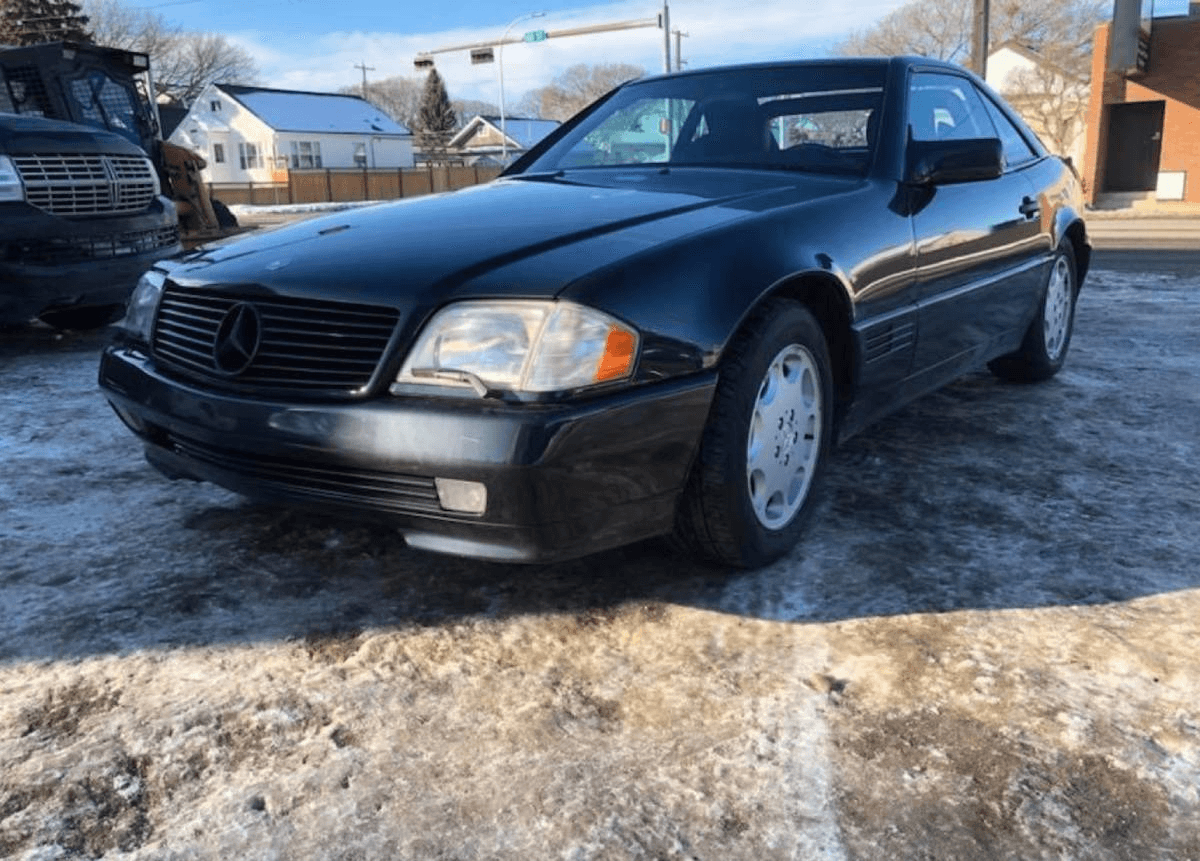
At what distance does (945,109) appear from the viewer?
13.2 feet

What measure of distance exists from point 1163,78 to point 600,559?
84.2 ft

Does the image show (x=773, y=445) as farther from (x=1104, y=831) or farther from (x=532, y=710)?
(x=1104, y=831)

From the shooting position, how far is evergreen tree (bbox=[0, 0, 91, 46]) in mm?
43281

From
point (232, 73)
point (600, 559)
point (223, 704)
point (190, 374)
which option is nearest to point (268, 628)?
point (223, 704)

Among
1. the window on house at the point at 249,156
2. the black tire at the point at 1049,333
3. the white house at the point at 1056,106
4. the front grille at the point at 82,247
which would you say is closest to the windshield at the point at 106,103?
the front grille at the point at 82,247

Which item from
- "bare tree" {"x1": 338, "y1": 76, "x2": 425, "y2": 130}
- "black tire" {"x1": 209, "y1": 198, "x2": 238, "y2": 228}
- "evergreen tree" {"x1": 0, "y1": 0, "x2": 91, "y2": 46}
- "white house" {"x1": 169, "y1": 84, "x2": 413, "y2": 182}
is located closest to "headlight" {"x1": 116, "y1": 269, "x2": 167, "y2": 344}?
"black tire" {"x1": 209, "y1": 198, "x2": 238, "y2": 228}

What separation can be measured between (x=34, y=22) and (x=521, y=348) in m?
50.7

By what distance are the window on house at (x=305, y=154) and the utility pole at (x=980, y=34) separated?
41.0 meters

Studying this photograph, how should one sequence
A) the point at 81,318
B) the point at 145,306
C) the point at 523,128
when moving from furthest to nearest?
the point at 523,128 < the point at 81,318 < the point at 145,306

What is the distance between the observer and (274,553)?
295 cm

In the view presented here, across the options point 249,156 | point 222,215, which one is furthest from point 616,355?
point 249,156

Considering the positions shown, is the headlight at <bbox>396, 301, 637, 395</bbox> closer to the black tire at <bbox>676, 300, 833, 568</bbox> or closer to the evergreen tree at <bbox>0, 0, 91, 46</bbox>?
the black tire at <bbox>676, 300, 833, 568</bbox>

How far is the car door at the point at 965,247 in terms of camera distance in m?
3.45

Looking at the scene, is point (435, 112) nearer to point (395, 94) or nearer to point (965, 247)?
point (395, 94)
